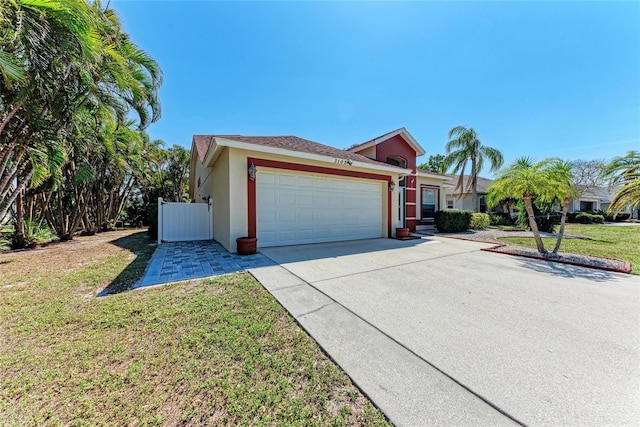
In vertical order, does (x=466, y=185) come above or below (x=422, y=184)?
above

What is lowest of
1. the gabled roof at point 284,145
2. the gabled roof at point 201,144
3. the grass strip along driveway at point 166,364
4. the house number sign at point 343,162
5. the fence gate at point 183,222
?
the grass strip along driveway at point 166,364

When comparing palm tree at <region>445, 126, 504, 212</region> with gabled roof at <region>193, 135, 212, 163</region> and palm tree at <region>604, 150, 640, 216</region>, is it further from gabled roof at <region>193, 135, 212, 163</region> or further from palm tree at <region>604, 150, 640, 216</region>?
gabled roof at <region>193, 135, 212, 163</region>

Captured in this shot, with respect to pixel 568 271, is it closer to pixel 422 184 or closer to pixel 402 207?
pixel 402 207

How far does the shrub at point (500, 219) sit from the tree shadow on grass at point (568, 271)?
14.6 meters

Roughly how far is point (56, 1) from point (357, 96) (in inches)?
421

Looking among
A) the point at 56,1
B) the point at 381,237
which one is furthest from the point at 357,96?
the point at 56,1

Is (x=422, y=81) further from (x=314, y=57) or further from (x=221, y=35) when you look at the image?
(x=221, y=35)

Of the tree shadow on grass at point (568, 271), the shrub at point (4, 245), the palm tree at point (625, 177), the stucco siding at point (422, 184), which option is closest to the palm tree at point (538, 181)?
the palm tree at point (625, 177)

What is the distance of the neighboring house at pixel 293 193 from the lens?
7.30 meters

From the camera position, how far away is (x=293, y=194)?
27.9 ft

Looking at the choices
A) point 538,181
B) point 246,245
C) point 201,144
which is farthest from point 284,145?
point 538,181

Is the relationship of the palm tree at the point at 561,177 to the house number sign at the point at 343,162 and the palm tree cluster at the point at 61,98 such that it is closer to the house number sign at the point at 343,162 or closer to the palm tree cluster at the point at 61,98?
the house number sign at the point at 343,162

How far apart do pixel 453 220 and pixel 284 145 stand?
35.2 ft

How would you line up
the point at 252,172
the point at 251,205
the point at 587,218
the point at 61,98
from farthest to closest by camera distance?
the point at 587,218, the point at 251,205, the point at 252,172, the point at 61,98
